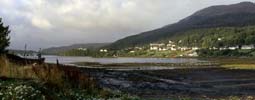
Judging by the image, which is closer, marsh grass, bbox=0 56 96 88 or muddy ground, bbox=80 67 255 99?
marsh grass, bbox=0 56 96 88

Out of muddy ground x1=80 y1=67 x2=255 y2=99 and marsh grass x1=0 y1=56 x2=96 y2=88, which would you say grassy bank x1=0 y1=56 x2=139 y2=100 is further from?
muddy ground x1=80 y1=67 x2=255 y2=99

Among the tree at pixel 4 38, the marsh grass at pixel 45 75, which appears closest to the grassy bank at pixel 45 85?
the marsh grass at pixel 45 75

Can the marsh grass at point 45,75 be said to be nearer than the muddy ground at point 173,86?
Yes

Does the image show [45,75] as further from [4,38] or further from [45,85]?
[4,38]

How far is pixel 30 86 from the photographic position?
20109 mm

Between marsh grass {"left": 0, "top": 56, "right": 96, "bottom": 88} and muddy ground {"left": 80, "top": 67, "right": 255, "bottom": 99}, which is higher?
marsh grass {"left": 0, "top": 56, "right": 96, "bottom": 88}

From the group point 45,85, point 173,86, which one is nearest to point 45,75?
point 45,85

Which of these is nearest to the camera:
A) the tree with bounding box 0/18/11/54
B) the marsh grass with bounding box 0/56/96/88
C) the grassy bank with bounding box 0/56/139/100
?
the grassy bank with bounding box 0/56/139/100

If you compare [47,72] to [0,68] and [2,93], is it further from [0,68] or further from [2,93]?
[2,93]

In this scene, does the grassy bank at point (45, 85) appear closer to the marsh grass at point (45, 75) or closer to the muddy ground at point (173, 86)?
the marsh grass at point (45, 75)

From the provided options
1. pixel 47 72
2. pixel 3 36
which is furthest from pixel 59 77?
pixel 3 36

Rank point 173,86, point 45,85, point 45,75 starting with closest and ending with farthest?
point 45,85 → point 45,75 → point 173,86

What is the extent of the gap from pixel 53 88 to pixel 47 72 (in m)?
2.51

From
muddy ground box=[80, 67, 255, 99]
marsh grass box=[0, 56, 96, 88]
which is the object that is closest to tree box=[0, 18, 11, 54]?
muddy ground box=[80, 67, 255, 99]
